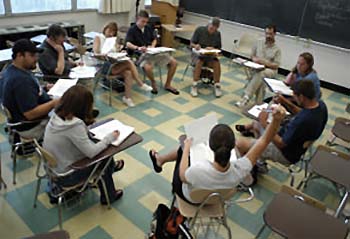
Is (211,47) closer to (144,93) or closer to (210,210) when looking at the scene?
(144,93)

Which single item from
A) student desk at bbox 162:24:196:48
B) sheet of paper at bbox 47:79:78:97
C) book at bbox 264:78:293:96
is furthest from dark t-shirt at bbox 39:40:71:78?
student desk at bbox 162:24:196:48

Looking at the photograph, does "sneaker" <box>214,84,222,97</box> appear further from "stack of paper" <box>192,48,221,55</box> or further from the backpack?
the backpack

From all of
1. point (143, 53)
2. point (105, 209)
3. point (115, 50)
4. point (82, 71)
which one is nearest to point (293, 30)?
point (143, 53)

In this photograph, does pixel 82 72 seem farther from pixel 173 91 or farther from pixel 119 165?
pixel 173 91

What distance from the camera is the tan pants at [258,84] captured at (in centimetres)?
459

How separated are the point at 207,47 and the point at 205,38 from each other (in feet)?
0.49

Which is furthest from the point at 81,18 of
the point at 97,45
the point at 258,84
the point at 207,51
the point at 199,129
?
the point at 199,129

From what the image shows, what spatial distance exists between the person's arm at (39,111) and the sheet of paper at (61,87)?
23 cm

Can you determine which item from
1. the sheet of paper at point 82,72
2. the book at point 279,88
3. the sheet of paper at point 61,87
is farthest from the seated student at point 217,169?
the sheet of paper at point 82,72

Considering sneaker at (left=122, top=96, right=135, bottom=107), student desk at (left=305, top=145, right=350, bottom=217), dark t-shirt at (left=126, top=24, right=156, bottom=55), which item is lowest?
sneaker at (left=122, top=96, right=135, bottom=107)

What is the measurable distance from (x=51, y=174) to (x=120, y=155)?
3.94 ft

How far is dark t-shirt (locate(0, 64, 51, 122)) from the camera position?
2.59 meters

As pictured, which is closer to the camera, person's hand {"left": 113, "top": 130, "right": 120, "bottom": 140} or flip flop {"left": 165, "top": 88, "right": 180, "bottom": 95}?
person's hand {"left": 113, "top": 130, "right": 120, "bottom": 140}

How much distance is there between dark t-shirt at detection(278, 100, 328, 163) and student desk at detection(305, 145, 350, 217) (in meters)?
0.17
